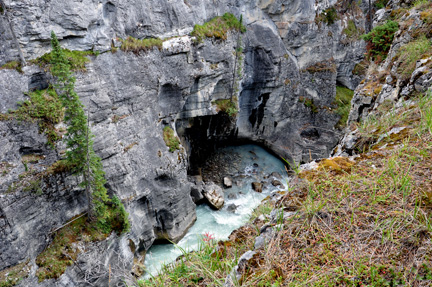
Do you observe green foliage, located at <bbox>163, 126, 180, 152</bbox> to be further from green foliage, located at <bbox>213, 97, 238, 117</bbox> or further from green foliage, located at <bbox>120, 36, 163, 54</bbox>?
green foliage, located at <bbox>213, 97, 238, 117</bbox>

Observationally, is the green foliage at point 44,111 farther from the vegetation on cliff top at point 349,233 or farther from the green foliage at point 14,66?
the vegetation on cliff top at point 349,233

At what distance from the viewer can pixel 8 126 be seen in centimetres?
1185

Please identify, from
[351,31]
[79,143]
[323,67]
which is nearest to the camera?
[79,143]

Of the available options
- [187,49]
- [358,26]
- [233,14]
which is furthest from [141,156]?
[358,26]

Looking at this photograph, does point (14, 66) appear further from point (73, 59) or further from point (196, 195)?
point (196, 195)

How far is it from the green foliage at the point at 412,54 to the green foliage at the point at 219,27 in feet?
51.8

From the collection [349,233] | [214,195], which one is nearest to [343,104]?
[214,195]

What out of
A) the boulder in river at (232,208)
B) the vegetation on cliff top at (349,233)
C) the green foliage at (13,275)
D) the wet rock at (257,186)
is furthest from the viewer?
the wet rock at (257,186)

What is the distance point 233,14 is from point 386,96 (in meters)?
20.5

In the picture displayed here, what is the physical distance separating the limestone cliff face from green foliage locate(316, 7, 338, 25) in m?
0.51

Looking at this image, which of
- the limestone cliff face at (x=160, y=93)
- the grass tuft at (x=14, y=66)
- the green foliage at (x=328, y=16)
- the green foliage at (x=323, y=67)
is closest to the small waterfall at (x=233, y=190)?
the limestone cliff face at (x=160, y=93)

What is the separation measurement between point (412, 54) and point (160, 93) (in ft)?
52.3

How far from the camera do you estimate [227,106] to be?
25.2 metres

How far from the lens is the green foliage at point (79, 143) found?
11.2 meters
